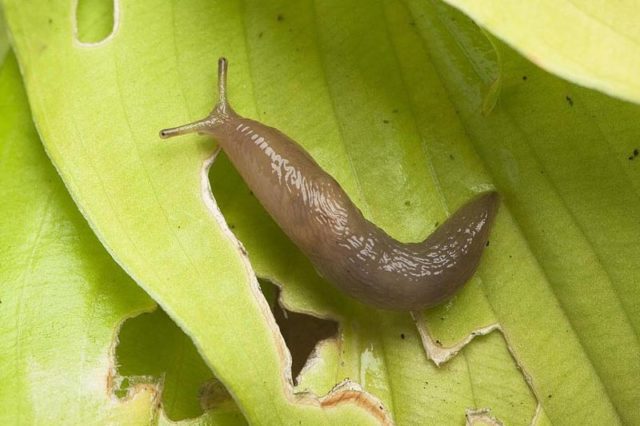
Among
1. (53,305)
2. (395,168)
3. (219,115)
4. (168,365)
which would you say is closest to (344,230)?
Answer: (395,168)

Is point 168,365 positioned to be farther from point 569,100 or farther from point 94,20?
point 569,100

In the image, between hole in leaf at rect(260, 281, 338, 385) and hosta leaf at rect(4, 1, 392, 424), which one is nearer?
hosta leaf at rect(4, 1, 392, 424)

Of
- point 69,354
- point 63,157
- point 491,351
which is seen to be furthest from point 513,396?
point 63,157

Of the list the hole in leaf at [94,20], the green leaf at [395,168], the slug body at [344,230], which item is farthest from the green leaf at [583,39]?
the hole in leaf at [94,20]

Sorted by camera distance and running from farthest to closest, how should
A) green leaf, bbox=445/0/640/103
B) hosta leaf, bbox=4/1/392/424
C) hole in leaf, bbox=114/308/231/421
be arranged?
hole in leaf, bbox=114/308/231/421, hosta leaf, bbox=4/1/392/424, green leaf, bbox=445/0/640/103

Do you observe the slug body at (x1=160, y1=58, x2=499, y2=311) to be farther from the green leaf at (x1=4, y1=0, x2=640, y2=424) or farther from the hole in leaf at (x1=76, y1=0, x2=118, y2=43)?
the hole in leaf at (x1=76, y1=0, x2=118, y2=43)

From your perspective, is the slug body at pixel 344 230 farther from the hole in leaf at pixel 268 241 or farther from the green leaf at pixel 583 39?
the green leaf at pixel 583 39

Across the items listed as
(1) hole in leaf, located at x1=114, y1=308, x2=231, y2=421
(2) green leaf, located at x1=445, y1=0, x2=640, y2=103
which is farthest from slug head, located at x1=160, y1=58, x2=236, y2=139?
(2) green leaf, located at x1=445, y1=0, x2=640, y2=103

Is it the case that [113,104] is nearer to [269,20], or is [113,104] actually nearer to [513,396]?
[269,20]
